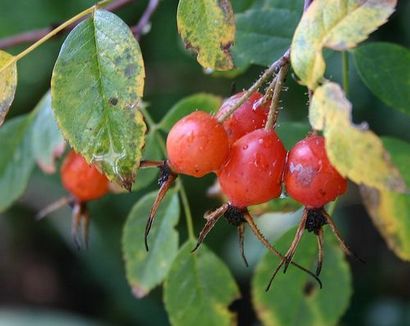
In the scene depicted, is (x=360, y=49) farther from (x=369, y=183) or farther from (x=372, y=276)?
(x=372, y=276)

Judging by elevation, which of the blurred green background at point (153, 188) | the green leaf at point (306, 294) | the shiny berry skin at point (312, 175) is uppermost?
the shiny berry skin at point (312, 175)

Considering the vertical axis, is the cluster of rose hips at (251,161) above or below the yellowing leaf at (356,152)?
below

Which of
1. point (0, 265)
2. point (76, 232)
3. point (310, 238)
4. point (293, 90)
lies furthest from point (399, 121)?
point (0, 265)

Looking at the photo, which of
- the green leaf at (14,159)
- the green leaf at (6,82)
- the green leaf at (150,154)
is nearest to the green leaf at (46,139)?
the green leaf at (14,159)

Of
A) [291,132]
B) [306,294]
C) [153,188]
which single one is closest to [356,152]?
[291,132]

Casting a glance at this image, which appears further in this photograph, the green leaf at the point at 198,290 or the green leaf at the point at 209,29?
the green leaf at the point at 198,290

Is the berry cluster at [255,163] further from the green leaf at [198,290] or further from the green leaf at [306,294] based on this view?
the green leaf at [306,294]

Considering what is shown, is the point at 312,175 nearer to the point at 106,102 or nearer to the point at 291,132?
the point at 106,102
